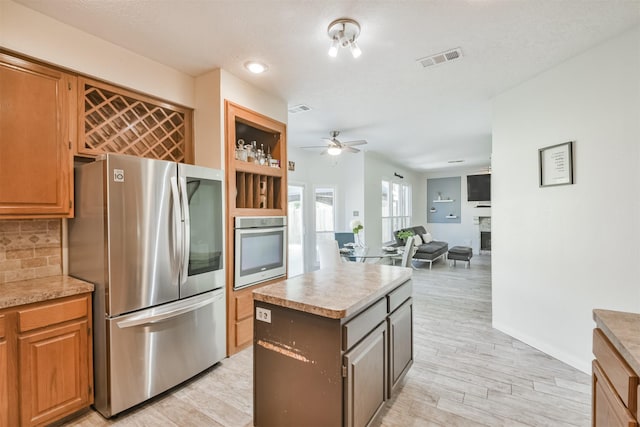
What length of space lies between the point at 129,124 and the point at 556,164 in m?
3.93

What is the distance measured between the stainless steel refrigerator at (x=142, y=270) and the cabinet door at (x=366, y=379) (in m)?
1.47

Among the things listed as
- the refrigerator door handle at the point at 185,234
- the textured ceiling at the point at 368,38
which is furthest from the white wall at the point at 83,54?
the refrigerator door handle at the point at 185,234

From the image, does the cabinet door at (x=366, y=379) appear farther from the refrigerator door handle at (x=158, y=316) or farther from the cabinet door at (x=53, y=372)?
the cabinet door at (x=53, y=372)

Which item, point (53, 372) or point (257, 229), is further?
point (257, 229)

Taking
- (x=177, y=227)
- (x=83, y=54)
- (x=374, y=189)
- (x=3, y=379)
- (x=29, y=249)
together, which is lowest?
(x=3, y=379)

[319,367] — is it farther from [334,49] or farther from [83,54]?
[83,54]

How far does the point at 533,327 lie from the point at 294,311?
281 centimetres

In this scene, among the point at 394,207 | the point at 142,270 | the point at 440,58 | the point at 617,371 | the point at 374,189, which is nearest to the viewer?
the point at 617,371

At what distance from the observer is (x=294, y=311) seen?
163cm

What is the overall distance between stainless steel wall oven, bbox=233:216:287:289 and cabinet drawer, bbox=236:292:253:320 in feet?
0.37

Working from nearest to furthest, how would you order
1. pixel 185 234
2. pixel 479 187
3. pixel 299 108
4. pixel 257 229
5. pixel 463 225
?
pixel 185 234 → pixel 257 229 → pixel 299 108 → pixel 479 187 → pixel 463 225

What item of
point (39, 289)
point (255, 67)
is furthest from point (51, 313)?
point (255, 67)

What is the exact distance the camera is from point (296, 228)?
625 centimetres

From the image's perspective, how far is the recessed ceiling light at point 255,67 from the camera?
269 cm
